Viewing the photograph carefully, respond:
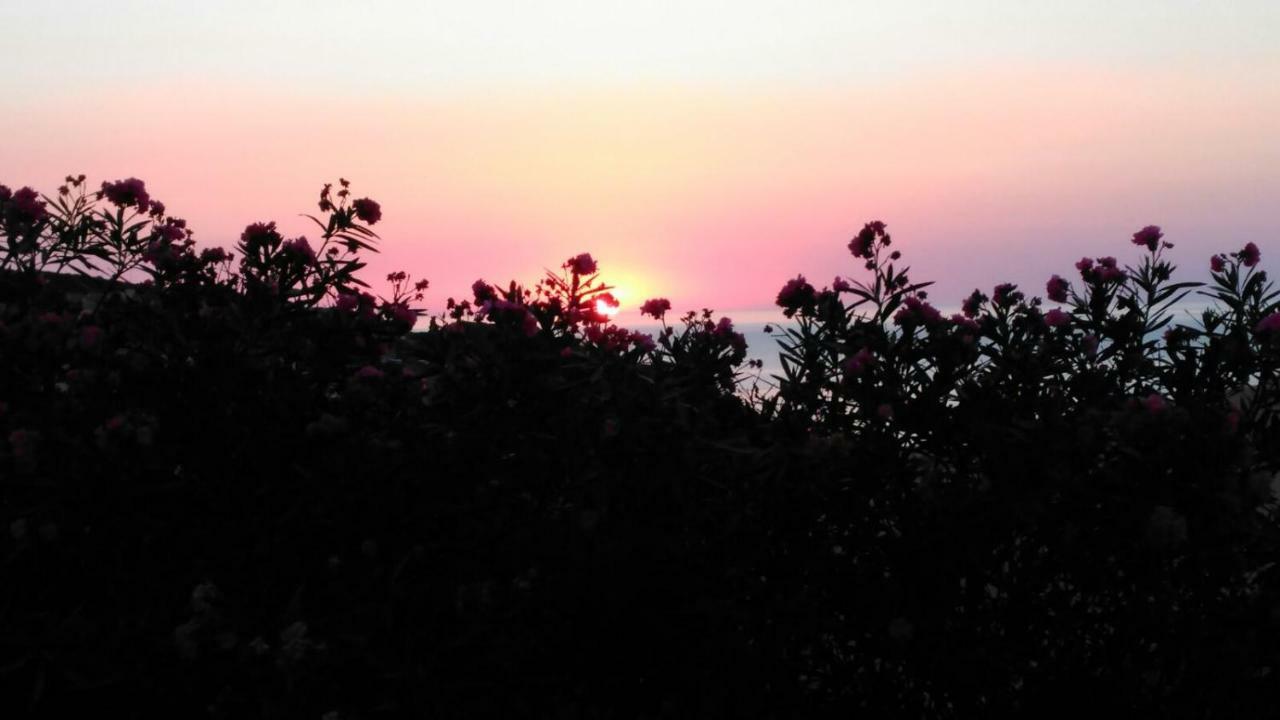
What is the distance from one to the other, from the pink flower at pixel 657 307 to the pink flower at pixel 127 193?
2610 millimetres

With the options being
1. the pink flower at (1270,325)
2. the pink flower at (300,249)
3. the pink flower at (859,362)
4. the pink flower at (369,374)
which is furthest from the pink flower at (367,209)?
the pink flower at (1270,325)

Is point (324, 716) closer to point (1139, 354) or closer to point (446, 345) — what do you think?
point (446, 345)

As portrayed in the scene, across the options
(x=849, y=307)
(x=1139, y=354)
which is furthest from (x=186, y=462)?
(x=1139, y=354)

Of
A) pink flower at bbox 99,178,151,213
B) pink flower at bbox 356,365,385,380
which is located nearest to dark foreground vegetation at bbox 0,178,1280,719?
pink flower at bbox 356,365,385,380

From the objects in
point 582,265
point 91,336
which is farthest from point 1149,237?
point 91,336

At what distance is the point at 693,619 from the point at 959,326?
1622mm

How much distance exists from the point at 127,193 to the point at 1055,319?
4.20 metres

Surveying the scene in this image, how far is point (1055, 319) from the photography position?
497 cm

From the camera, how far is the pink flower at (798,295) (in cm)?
496

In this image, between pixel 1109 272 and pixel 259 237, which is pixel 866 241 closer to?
pixel 1109 272

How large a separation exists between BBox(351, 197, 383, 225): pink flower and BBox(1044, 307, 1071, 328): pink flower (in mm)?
2938

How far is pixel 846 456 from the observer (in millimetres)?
4051

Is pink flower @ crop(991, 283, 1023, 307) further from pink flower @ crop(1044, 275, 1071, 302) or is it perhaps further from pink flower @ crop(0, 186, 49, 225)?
pink flower @ crop(0, 186, 49, 225)

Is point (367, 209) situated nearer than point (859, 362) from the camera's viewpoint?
No
